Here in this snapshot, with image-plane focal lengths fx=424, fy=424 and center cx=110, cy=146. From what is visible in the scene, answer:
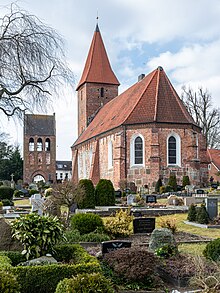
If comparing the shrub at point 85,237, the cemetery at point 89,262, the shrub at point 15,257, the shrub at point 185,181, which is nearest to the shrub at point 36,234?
the cemetery at point 89,262

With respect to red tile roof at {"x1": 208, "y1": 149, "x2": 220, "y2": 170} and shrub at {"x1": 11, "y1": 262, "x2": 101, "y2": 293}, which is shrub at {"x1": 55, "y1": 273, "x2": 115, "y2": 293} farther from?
red tile roof at {"x1": 208, "y1": 149, "x2": 220, "y2": 170}

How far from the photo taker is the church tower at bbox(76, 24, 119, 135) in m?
50.9

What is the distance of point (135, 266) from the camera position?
23.3 feet

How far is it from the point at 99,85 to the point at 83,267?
45.6 meters

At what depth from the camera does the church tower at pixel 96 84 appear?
50.9m

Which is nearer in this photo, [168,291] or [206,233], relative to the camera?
[168,291]

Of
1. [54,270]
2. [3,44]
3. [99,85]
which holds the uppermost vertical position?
[99,85]

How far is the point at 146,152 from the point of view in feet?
110

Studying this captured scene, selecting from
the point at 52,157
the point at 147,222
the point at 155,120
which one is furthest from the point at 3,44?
the point at 52,157

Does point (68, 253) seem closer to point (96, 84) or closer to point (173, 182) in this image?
point (173, 182)

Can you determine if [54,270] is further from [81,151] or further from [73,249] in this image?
[81,151]

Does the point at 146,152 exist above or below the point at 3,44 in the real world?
below

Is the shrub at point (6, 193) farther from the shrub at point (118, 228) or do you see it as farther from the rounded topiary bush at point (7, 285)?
the rounded topiary bush at point (7, 285)

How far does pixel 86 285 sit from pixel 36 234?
2.86 meters
